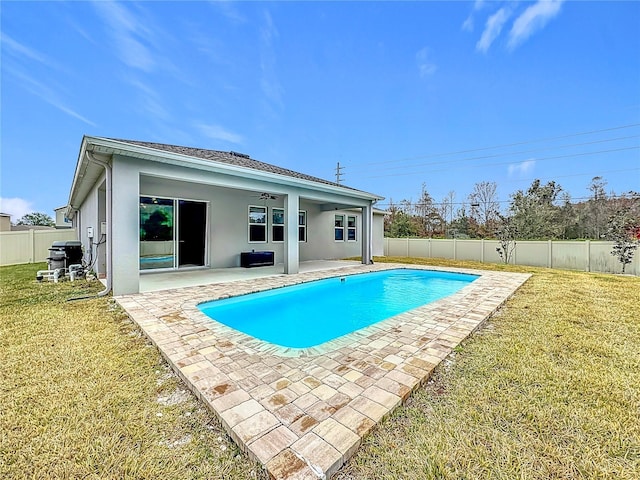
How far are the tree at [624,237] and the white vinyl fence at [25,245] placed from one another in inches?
1011

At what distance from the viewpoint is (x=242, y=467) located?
184 cm

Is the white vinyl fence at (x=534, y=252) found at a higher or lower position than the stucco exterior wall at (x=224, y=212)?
lower

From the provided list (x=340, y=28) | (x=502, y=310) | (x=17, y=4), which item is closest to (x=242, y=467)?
(x=502, y=310)

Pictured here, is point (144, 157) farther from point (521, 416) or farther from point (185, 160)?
point (521, 416)

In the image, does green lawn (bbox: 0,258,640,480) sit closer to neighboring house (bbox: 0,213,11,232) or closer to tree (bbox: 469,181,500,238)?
tree (bbox: 469,181,500,238)

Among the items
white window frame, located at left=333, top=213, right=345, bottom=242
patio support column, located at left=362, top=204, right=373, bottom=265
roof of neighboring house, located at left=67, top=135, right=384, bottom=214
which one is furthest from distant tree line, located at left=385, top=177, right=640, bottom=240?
roof of neighboring house, located at left=67, top=135, right=384, bottom=214

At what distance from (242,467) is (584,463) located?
2.14 m

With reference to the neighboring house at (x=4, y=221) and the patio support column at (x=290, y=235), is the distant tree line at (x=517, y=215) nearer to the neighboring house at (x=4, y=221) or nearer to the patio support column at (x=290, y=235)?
the patio support column at (x=290, y=235)

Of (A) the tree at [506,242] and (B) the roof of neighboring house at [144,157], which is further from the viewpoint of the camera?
(A) the tree at [506,242]

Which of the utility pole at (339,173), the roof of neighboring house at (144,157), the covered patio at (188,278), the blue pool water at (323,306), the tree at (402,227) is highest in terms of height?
the utility pole at (339,173)

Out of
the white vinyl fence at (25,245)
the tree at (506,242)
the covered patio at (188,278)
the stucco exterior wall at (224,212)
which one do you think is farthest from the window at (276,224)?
the tree at (506,242)

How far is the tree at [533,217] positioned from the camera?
20.0 metres

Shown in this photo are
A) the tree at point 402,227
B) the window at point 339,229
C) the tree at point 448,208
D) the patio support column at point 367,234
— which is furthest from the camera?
the tree at point 448,208

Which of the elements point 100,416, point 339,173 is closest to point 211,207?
point 100,416
